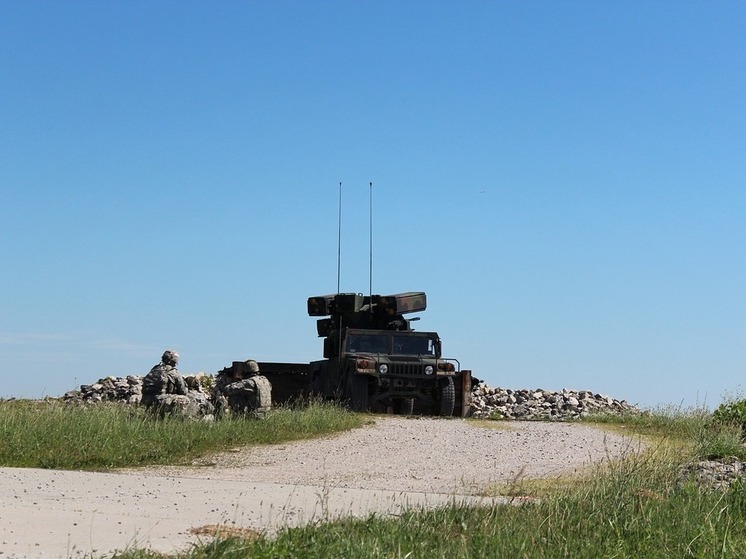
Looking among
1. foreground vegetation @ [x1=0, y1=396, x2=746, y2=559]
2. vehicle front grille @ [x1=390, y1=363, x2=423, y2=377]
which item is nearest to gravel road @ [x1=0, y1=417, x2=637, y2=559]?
foreground vegetation @ [x1=0, y1=396, x2=746, y2=559]

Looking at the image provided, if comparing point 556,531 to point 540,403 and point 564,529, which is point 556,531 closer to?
point 564,529

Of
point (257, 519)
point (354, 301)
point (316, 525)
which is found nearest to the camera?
point (316, 525)

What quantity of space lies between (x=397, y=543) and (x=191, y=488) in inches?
142

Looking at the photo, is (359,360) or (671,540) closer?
(671,540)

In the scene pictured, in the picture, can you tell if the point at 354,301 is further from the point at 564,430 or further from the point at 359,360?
the point at 564,430

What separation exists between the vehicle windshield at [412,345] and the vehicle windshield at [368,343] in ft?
0.75

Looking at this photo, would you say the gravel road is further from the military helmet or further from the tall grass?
the military helmet

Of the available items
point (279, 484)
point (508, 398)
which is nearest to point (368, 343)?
point (508, 398)

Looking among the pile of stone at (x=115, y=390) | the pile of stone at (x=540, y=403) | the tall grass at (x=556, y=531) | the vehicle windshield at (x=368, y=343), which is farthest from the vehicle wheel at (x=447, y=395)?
the tall grass at (x=556, y=531)

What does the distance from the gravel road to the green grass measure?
0.56m

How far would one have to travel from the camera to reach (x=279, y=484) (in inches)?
432

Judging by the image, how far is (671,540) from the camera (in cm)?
809

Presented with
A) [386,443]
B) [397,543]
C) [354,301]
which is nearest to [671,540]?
[397,543]

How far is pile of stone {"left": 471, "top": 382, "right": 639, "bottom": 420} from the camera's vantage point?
30.0m
